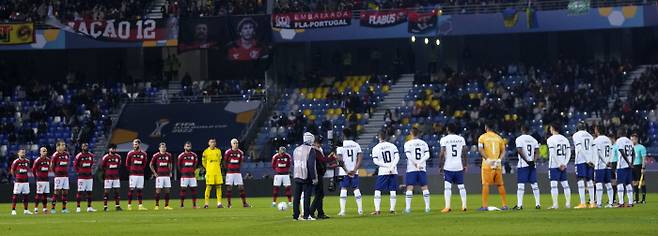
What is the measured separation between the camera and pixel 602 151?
34344mm

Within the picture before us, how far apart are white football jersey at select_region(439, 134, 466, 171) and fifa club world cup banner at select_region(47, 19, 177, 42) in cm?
3310

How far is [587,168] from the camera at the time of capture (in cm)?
3478

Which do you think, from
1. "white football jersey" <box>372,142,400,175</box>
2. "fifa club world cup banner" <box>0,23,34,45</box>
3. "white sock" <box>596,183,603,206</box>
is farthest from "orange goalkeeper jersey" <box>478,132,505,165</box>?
"fifa club world cup banner" <box>0,23,34,45</box>

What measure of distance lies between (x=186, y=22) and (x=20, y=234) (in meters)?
38.2

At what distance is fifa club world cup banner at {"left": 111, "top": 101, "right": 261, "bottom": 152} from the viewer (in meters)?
64.2

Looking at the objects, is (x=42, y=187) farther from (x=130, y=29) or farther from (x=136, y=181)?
(x=130, y=29)

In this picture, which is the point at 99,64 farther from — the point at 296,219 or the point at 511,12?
the point at 296,219

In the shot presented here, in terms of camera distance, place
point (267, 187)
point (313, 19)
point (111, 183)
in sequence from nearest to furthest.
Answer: point (111, 183) < point (267, 187) < point (313, 19)

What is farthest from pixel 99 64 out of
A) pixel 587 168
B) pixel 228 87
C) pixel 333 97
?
pixel 587 168

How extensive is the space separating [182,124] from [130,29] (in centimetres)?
506

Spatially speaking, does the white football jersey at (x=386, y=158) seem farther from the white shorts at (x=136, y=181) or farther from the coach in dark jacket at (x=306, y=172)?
the white shorts at (x=136, y=181)

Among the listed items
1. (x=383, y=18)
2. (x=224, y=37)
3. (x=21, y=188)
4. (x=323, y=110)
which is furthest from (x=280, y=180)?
(x=224, y=37)

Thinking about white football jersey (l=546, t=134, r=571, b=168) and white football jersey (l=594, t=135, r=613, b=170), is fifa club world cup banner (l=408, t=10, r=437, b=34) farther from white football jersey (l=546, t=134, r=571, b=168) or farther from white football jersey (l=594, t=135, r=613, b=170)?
white football jersey (l=546, t=134, r=571, b=168)

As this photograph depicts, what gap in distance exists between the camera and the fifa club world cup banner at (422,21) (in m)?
62.4
